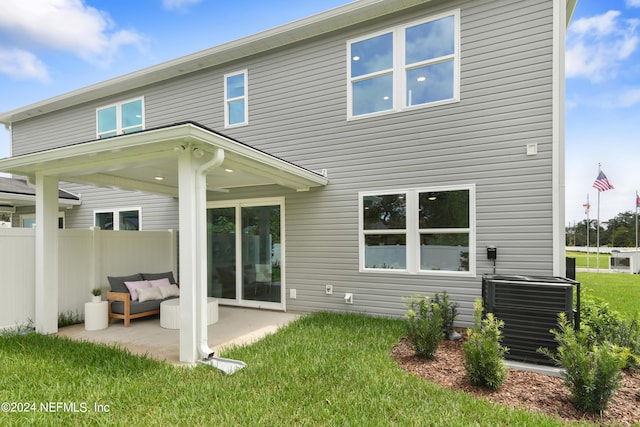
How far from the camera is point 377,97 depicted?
20.3 feet

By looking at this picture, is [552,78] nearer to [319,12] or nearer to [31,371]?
[319,12]

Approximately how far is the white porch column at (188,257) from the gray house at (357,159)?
2cm

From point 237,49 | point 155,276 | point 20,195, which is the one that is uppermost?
point 237,49

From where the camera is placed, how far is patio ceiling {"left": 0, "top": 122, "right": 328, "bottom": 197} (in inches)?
150

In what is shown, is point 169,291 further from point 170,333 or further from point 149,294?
point 170,333

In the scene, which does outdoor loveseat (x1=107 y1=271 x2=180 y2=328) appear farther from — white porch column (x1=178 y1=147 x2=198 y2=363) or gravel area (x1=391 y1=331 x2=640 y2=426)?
gravel area (x1=391 y1=331 x2=640 y2=426)

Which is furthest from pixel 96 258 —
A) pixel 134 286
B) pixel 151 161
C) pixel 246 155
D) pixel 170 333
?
pixel 246 155

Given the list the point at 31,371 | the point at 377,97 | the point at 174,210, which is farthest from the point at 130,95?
the point at 31,371

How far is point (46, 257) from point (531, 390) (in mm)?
6789

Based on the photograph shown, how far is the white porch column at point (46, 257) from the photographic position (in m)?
5.19

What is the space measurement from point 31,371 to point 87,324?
6.48 feet

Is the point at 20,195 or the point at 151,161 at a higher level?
the point at 151,161

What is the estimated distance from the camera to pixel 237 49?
7.08m

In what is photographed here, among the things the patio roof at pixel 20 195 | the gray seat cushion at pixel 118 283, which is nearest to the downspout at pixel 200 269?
the gray seat cushion at pixel 118 283
